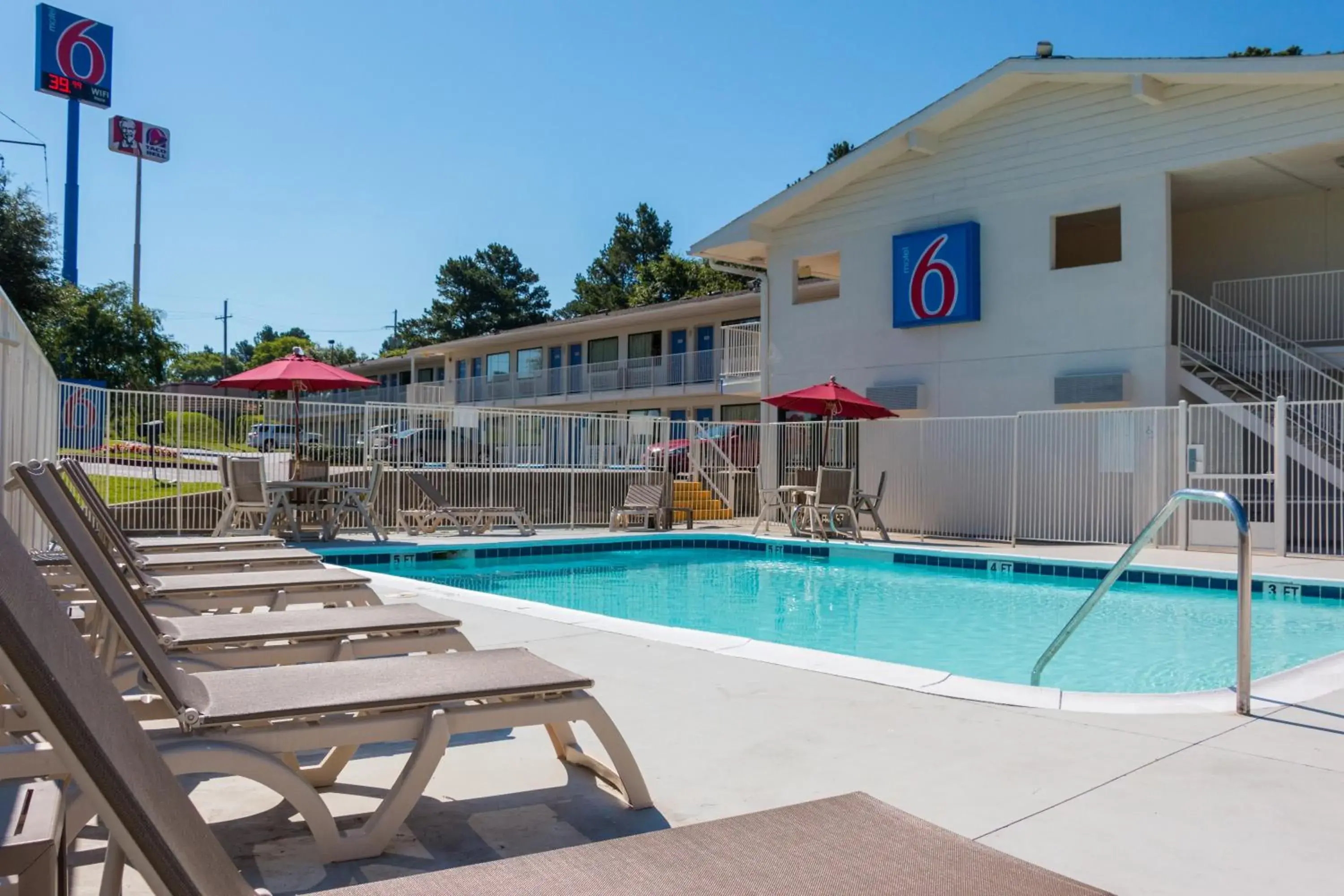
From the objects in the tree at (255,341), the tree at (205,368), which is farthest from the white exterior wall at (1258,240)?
the tree at (255,341)

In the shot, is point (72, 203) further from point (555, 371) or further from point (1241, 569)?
point (1241, 569)

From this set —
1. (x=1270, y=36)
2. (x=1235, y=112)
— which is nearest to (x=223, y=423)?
(x=1235, y=112)

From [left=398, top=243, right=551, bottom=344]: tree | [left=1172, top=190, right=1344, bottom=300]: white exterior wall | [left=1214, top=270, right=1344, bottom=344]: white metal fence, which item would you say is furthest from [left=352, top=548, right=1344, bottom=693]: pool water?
[left=398, top=243, right=551, bottom=344]: tree

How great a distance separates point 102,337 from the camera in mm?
24578

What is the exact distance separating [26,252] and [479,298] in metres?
34.9

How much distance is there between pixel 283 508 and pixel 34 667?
12.3 m

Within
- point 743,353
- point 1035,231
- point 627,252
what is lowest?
point 743,353

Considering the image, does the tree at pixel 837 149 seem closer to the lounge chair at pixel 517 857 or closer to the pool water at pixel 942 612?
the pool water at pixel 942 612

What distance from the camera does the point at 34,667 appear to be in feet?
3.16

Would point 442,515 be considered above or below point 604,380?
below

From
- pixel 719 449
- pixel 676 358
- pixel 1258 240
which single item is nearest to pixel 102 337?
pixel 676 358

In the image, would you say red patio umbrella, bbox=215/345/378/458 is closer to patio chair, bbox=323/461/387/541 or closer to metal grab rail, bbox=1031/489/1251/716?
patio chair, bbox=323/461/387/541

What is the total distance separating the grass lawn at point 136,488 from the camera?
492 inches

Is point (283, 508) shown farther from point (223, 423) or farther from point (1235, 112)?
point (1235, 112)
